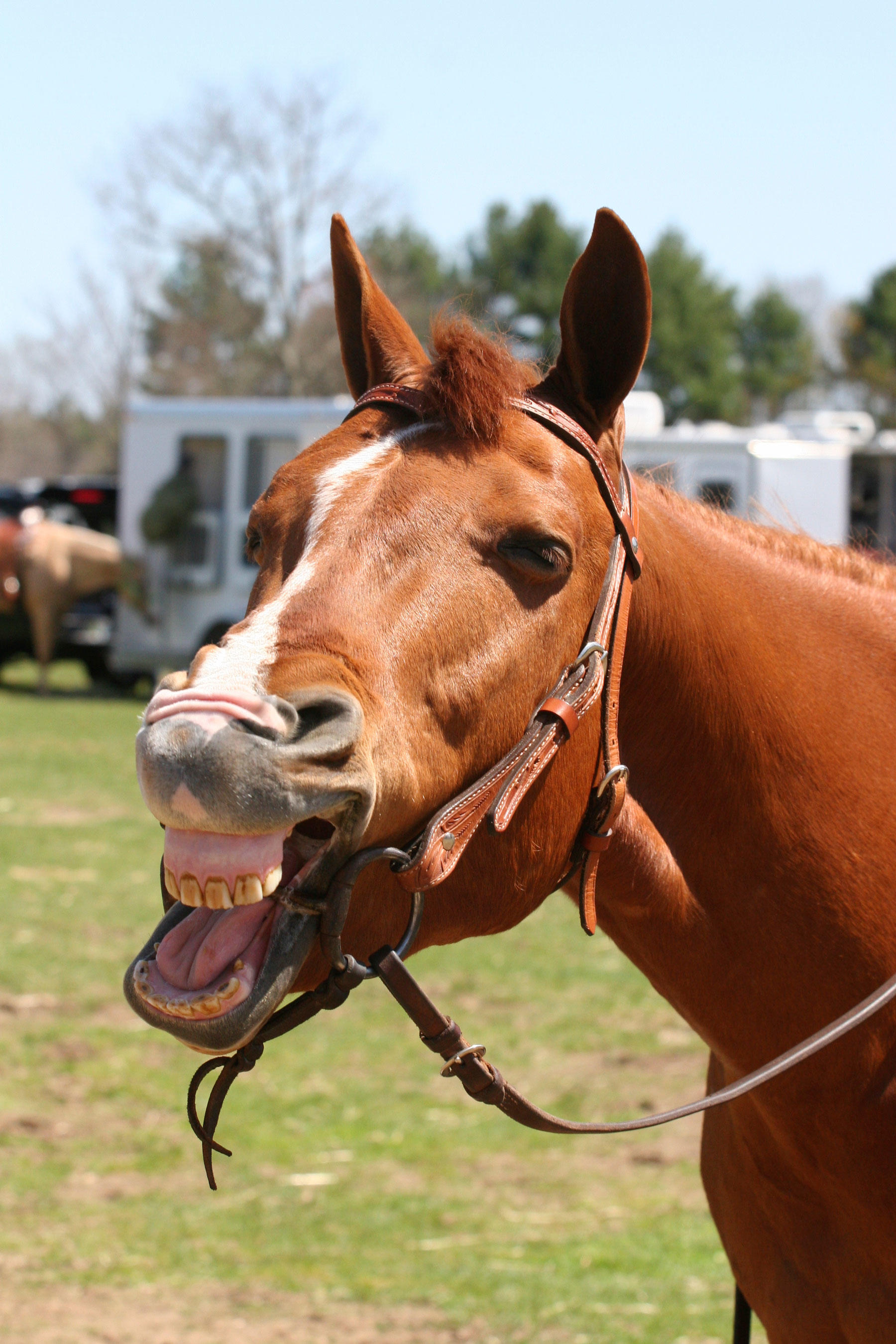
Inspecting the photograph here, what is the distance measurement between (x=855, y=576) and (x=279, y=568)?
3.72 ft

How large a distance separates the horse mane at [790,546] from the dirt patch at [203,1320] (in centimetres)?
261

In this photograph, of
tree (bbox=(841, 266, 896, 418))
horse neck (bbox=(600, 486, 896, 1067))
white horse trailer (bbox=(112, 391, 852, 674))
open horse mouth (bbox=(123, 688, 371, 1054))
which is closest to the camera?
open horse mouth (bbox=(123, 688, 371, 1054))

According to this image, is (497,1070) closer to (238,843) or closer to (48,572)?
(238,843)

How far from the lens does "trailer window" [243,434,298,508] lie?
54.2ft

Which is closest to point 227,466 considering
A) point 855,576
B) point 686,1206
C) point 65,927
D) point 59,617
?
point 59,617

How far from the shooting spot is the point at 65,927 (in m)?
7.45

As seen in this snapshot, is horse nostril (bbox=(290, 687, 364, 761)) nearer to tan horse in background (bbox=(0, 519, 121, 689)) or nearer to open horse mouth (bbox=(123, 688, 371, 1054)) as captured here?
open horse mouth (bbox=(123, 688, 371, 1054))

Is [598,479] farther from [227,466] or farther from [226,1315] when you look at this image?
[227,466]

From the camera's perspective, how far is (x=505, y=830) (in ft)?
5.70

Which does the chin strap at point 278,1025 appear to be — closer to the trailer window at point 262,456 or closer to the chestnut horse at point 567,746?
the chestnut horse at point 567,746

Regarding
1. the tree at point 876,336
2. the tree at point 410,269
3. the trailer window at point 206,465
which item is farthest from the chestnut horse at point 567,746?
the tree at point 876,336

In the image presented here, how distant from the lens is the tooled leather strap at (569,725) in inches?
64.9

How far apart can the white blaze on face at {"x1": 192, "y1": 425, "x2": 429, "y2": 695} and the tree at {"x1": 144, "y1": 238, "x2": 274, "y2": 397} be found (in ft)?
112

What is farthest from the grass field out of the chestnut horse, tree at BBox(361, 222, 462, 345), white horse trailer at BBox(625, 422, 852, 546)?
tree at BBox(361, 222, 462, 345)
